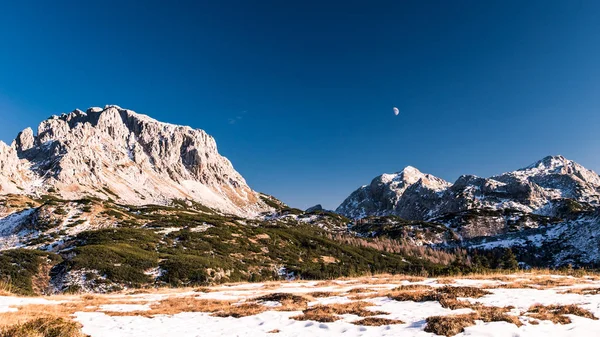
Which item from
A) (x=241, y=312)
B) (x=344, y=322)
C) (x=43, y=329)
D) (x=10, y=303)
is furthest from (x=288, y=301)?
(x=10, y=303)

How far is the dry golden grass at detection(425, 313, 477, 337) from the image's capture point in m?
11.1

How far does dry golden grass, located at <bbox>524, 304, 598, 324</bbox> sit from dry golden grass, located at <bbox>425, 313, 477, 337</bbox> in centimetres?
247

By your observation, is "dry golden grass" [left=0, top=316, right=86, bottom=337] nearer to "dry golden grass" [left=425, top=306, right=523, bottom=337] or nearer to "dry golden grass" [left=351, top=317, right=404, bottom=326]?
"dry golden grass" [left=351, top=317, right=404, bottom=326]

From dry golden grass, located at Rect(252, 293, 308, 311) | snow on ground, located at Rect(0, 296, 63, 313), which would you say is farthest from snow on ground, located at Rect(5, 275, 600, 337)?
dry golden grass, located at Rect(252, 293, 308, 311)

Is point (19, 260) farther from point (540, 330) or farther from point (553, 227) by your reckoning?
point (553, 227)

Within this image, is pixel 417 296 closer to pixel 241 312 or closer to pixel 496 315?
pixel 496 315

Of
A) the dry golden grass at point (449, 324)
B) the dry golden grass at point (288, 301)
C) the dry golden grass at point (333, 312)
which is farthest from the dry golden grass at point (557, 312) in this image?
the dry golden grass at point (288, 301)

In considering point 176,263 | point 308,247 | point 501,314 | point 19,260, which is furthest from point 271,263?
point 501,314

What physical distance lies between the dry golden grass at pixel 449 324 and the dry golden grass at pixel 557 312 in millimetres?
2468

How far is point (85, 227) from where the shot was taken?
8781 centimetres

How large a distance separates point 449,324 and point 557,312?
5.15 meters

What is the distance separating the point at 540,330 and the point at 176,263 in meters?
61.6

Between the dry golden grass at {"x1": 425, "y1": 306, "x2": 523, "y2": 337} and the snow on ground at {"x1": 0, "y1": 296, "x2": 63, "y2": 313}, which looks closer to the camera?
the dry golden grass at {"x1": 425, "y1": 306, "x2": 523, "y2": 337}

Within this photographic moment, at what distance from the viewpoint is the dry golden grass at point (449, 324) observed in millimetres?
11094
